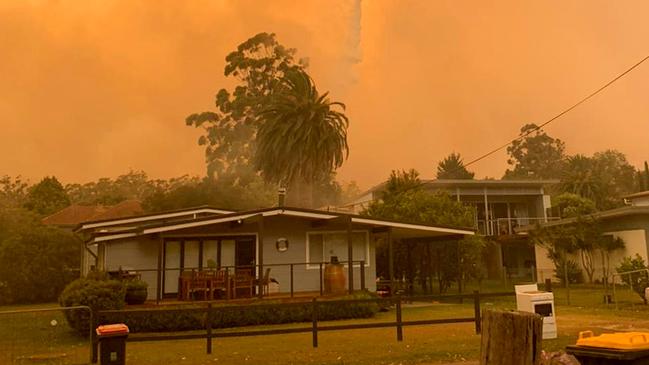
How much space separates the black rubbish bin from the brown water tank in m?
10.6

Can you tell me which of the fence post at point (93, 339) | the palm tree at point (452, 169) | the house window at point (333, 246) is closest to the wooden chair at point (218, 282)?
the house window at point (333, 246)

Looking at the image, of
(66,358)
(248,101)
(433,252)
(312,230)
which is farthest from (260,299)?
(248,101)

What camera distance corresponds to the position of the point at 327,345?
12.5m

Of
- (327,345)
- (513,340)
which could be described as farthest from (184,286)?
(513,340)

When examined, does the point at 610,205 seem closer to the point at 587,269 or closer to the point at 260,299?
the point at 587,269

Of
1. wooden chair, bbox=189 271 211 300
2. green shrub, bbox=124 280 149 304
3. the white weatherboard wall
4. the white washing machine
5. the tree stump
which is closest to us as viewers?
the tree stump

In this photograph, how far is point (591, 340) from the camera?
5641 millimetres

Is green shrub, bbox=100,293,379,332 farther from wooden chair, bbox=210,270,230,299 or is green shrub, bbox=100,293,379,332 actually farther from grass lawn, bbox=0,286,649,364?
wooden chair, bbox=210,270,230,299

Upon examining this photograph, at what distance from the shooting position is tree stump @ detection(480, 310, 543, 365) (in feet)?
Answer: 15.8

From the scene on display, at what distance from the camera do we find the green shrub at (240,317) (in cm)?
1630

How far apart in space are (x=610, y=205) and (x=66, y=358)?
5295cm

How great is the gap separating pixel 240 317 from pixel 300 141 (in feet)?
83.6

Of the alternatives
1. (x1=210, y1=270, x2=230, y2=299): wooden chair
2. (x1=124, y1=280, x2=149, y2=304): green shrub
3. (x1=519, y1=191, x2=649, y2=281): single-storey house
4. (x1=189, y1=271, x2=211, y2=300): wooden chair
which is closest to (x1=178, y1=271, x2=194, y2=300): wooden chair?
(x1=189, y1=271, x2=211, y2=300): wooden chair

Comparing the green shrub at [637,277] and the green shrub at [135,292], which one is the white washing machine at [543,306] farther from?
the green shrub at [135,292]
